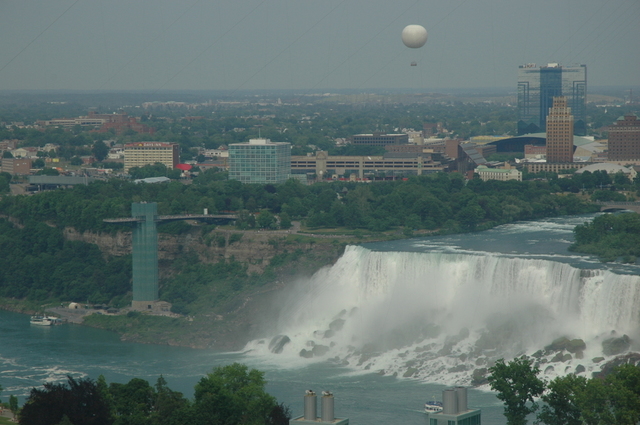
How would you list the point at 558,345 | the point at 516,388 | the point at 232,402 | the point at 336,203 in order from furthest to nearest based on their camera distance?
the point at 336,203 < the point at 558,345 < the point at 516,388 < the point at 232,402

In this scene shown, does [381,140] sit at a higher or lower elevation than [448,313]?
higher

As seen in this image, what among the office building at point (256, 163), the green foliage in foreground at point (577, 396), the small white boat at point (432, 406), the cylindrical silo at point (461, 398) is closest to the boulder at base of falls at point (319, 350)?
the small white boat at point (432, 406)

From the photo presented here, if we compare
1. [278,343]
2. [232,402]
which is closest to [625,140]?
[278,343]

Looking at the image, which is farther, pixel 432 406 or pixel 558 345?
pixel 558 345

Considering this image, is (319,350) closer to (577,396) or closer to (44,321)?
(44,321)

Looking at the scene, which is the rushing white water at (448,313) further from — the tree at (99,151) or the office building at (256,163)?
the tree at (99,151)

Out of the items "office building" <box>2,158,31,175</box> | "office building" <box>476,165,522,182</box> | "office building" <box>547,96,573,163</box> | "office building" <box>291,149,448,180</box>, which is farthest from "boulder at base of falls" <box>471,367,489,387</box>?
"office building" <box>2,158,31,175</box>

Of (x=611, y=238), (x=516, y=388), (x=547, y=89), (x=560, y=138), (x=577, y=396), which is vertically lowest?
(x=516, y=388)
